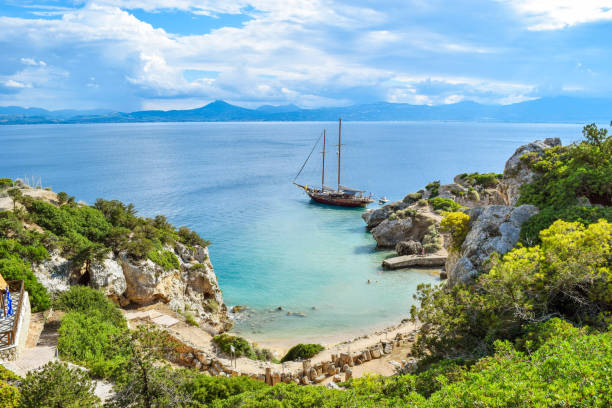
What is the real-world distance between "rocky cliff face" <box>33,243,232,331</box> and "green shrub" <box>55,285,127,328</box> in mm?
800

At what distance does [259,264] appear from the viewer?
3934 cm

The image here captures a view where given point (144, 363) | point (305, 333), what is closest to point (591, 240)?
point (144, 363)

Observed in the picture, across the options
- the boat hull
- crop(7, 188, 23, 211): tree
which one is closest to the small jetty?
the boat hull

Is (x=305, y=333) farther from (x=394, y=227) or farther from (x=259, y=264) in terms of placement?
(x=394, y=227)

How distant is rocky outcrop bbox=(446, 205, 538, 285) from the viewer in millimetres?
16391

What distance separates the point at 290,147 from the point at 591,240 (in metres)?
147

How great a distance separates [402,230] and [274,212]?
75.0 feet

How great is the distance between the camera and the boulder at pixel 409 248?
132 feet

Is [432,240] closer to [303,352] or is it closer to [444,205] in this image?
[444,205]

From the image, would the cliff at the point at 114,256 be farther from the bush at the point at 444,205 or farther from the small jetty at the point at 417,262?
the bush at the point at 444,205

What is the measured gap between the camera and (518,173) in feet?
83.4

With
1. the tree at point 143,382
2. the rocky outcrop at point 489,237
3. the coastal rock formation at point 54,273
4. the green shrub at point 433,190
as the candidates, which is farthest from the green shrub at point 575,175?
the green shrub at point 433,190

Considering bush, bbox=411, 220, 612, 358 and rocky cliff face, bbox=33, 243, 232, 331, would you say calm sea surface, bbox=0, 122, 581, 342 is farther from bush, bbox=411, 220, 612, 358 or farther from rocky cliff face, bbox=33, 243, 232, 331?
bush, bbox=411, 220, 612, 358

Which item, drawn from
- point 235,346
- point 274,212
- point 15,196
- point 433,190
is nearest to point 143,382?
point 235,346
